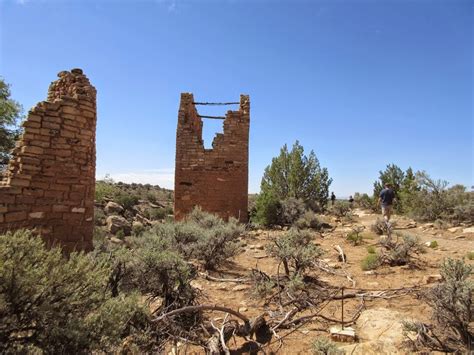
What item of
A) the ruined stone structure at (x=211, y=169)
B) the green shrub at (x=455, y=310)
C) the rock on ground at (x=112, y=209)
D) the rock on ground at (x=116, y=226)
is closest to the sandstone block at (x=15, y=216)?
the green shrub at (x=455, y=310)

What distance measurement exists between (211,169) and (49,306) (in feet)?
28.6

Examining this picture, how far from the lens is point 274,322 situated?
3.70m

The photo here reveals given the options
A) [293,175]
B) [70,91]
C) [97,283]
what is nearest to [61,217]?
[70,91]

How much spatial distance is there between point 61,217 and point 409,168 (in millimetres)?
20099

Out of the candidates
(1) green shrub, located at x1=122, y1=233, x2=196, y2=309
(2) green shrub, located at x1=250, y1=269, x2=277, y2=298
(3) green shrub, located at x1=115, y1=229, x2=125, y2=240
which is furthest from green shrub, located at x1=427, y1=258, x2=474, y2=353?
(3) green shrub, located at x1=115, y1=229, x2=125, y2=240

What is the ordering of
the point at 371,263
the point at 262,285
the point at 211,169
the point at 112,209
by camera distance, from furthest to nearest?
the point at 112,209 → the point at 211,169 → the point at 371,263 → the point at 262,285

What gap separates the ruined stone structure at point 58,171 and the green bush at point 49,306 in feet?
7.83

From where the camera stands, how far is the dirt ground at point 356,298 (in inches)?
125

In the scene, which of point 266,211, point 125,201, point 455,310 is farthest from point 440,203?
point 125,201

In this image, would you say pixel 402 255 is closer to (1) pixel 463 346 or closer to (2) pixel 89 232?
(1) pixel 463 346

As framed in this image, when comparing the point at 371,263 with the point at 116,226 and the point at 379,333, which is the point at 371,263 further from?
the point at 116,226

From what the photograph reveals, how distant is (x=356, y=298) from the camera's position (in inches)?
175

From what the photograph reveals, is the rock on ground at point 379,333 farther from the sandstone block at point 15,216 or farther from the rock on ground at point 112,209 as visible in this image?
the rock on ground at point 112,209

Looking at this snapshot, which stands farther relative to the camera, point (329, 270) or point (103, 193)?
point (103, 193)
